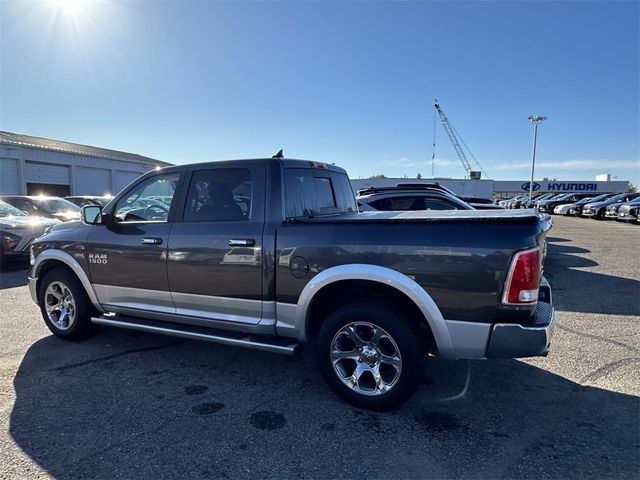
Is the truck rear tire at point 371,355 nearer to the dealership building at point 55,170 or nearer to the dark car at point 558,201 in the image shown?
the dealership building at point 55,170

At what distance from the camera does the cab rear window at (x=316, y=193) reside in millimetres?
3773

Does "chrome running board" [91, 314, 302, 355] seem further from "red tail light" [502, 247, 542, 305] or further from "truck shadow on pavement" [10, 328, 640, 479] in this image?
"red tail light" [502, 247, 542, 305]

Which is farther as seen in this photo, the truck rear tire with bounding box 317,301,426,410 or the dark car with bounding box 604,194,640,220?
the dark car with bounding box 604,194,640,220

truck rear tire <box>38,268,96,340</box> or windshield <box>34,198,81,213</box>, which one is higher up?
windshield <box>34,198,81,213</box>

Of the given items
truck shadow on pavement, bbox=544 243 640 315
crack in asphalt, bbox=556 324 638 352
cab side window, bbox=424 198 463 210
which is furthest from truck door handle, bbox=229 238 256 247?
cab side window, bbox=424 198 463 210

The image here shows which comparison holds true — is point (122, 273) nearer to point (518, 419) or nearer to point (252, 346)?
→ point (252, 346)

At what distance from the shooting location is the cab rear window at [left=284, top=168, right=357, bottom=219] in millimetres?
3773

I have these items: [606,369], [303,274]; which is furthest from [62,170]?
[606,369]

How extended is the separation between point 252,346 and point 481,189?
6141cm

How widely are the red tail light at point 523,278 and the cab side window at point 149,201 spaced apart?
3.11 m

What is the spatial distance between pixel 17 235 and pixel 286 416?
30.5ft

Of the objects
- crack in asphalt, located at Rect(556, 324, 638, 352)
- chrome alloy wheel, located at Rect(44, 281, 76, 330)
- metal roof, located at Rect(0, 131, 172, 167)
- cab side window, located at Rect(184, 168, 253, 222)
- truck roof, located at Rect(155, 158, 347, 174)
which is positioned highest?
metal roof, located at Rect(0, 131, 172, 167)

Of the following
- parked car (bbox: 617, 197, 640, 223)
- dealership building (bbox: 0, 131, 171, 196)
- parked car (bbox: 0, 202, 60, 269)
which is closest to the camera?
parked car (bbox: 0, 202, 60, 269)

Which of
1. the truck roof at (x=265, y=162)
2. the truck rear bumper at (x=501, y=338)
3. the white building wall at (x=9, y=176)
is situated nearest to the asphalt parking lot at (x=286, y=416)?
the truck rear bumper at (x=501, y=338)
